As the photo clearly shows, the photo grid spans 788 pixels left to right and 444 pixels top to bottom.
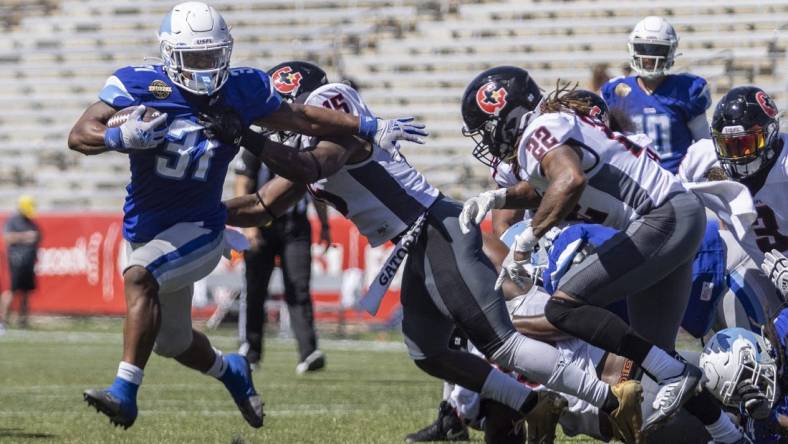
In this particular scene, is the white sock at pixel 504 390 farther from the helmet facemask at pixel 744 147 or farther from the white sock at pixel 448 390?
the helmet facemask at pixel 744 147

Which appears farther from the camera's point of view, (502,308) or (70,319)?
(70,319)

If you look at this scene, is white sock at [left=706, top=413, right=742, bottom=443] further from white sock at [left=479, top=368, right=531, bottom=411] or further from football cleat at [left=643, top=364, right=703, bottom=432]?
white sock at [left=479, top=368, right=531, bottom=411]

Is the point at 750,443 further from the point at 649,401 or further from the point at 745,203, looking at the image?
the point at 745,203

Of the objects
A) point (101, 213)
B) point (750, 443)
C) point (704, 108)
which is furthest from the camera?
point (101, 213)

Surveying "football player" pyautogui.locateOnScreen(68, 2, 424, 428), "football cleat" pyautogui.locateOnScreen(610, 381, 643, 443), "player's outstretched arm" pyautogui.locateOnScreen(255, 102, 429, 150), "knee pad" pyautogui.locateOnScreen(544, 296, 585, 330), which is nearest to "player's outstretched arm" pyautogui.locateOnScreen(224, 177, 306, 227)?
"football player" pyautogui.locateOnScreen(68, 2, 424, 428)

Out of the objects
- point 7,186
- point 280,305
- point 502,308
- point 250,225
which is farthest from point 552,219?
point 7,186

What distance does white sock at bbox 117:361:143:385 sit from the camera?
17.4 feet

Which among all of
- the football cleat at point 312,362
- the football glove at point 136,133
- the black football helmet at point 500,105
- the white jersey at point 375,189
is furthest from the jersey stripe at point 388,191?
the football cleat at point 312,362

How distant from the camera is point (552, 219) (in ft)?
15.8

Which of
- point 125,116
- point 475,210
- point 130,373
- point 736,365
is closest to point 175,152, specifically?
point 125,116

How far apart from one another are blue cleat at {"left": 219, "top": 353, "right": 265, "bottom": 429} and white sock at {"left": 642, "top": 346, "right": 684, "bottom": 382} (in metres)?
1.77

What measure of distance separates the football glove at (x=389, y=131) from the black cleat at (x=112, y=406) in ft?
4.35

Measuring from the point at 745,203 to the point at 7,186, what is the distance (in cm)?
1598

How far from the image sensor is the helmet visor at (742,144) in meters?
5.82
